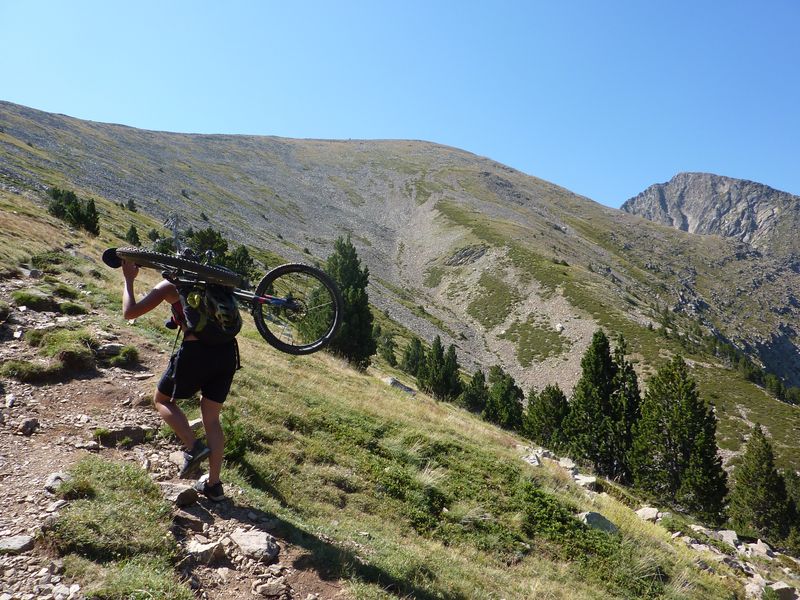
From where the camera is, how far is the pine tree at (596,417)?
4259 centimetres

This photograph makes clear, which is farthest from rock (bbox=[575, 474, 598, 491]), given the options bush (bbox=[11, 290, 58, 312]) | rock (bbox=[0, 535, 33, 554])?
bush (bbox=[11, 290, 58, 312])

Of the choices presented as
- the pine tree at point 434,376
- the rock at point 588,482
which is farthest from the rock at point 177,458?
the pine tree at point 434,376

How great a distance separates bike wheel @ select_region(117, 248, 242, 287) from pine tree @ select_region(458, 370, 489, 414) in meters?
44.7

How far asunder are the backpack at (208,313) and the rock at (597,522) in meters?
9.29

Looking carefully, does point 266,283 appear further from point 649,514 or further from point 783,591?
point 649,514

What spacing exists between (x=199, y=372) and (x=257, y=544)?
2272 mm

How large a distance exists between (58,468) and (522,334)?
292ft

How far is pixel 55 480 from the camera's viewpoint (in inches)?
212

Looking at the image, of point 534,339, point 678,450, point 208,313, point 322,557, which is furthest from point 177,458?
point 534,339

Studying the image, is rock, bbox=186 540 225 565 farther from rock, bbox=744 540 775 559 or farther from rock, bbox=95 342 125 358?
rock, bbox=744 540 775 559

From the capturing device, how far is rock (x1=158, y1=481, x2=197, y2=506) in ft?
19.1

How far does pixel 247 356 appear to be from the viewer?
1508 centimetres

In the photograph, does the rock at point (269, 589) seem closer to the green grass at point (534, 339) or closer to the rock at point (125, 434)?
the rock at point (125, 434)

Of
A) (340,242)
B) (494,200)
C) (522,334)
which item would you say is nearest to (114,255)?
(340,242)
